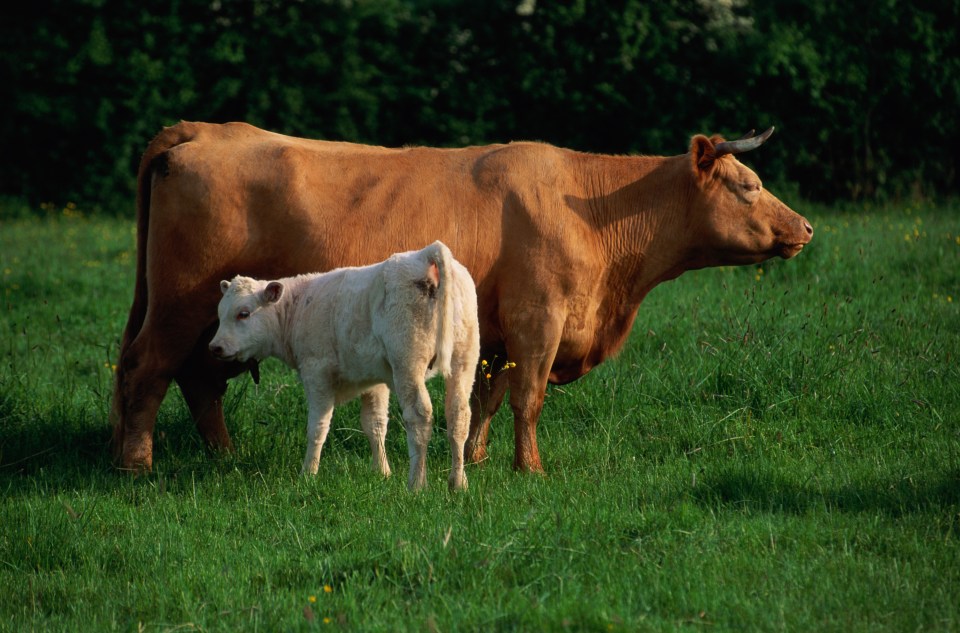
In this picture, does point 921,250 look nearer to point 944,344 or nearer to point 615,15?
point 944,344

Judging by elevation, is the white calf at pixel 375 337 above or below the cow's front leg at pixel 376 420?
above

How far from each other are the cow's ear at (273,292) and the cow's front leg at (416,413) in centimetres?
101

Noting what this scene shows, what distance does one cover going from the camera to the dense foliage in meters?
18.0

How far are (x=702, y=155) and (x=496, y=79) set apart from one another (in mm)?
12485

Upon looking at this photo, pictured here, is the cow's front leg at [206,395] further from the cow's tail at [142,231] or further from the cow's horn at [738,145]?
the cow's horn at [738,145]

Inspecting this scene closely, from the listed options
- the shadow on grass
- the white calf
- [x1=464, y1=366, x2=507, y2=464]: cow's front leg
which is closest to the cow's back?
the white calf

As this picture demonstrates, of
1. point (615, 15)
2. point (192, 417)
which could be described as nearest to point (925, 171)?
point (615, 15)

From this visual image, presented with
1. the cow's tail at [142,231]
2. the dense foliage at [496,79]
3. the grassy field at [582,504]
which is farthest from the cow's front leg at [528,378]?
the dense foliage at [496,79]

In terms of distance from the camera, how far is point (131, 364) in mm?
7230

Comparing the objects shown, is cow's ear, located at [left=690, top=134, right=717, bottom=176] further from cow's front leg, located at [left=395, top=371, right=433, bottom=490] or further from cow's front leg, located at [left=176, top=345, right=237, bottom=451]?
cow's front leg, located at [left=176, top=345, right=237, bottom=451]

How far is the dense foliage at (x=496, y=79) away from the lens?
59.0 feet

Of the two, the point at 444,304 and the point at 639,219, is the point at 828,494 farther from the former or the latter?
the point at 639,219

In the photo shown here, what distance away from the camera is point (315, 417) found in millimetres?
6578

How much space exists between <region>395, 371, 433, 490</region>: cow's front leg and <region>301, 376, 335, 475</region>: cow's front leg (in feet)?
2.02
